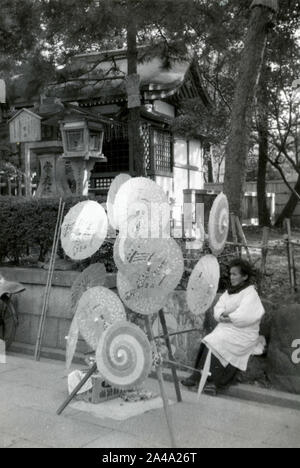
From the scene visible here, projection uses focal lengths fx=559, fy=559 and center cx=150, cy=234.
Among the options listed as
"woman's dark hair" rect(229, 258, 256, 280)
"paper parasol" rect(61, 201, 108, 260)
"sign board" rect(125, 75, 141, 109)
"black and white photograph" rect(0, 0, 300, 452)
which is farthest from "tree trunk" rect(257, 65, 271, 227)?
"paper parasol" rect(61, 201, 108, 260)

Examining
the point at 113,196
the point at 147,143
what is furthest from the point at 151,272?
the point at 147,143

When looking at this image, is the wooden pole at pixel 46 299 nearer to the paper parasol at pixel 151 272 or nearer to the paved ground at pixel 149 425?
the paved ground at pixel 149 425

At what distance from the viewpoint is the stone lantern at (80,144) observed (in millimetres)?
10648

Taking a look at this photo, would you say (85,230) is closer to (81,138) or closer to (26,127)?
(81,138)

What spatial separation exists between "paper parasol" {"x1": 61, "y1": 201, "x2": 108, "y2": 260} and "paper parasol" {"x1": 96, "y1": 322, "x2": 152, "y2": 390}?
0.96 m

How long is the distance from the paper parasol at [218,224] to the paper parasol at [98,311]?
100 centimetres

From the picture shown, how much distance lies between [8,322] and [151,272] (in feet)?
12.4

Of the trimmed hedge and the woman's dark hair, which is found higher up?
the trimmed hedge

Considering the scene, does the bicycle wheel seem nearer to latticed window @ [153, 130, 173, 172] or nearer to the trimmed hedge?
the trimmed hedge

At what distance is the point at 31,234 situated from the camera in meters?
7.97

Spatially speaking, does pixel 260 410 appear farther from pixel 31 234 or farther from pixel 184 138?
pixel 184 138

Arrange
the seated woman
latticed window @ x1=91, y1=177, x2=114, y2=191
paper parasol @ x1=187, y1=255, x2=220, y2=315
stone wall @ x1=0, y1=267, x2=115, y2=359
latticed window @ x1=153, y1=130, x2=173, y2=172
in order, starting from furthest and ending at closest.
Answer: latticed window @ x1=153, y1=130, x2=173, y2=172 < latticed window @ x1=91, y1=177, x2=114, y2=191 < stone wall @ x1=0, y1=267, x2=115, y2=359 < the seated woman < paper parasol @ x1=187, y1=255, x2=220, y2=315

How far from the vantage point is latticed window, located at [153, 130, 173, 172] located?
17.4 m

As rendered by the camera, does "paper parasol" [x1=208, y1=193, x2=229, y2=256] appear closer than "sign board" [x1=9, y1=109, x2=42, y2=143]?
Yes
